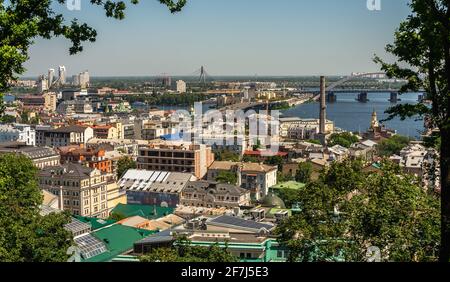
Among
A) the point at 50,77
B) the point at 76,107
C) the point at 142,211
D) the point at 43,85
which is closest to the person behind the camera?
the point at 142,211

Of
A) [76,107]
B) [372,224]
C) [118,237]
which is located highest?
[372,224]

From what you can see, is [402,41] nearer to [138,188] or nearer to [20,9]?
[20,9]

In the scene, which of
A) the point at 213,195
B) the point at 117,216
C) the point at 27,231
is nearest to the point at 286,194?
the point at 213,195

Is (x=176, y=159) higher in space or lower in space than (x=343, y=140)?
higher

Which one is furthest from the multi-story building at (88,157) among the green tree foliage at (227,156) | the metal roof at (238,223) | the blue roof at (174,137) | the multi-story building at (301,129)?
the multi-story building at (301,129)

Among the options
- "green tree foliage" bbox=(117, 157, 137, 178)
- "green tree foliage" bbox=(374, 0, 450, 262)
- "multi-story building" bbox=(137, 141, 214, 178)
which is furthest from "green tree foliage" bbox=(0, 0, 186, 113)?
"green tree foliage" bbox=(117, 157, 137, 178)

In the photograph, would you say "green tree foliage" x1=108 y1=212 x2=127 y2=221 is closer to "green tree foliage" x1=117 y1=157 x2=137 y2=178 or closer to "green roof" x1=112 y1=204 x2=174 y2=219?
"green roof" x1=112 y1=204 x2=174 y2=219

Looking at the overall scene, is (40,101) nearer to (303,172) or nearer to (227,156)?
(227,156)

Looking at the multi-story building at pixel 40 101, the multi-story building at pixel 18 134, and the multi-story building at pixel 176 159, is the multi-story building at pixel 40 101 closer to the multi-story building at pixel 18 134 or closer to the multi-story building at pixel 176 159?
the multi-story building at pixel 18 134
